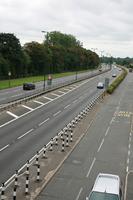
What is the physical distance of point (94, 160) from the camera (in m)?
27.1

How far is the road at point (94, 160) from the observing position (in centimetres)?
2078

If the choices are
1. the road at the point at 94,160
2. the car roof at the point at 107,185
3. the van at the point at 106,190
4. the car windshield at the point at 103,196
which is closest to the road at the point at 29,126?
the road at the point at 94,160

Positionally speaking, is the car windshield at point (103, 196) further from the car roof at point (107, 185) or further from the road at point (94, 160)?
the road at point (94, 160)

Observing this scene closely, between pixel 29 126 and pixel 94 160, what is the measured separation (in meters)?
12.3

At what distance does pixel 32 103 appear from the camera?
183 ft

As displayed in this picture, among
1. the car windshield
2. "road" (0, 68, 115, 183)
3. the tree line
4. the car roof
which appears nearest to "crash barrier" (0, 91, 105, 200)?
"road" (0, 68, 115, 183)

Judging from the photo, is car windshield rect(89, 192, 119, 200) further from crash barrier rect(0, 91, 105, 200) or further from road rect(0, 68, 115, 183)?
road rect(0, 68, 115, 183)

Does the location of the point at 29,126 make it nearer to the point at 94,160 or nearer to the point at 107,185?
the point at 94,160

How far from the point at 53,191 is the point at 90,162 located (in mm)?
6345

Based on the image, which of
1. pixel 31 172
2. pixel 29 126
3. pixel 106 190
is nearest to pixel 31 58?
pixel 29 126

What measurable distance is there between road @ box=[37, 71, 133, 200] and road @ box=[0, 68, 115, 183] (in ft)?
8.91

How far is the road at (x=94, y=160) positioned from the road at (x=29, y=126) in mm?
2714

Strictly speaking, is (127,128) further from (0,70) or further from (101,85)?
(0,70)

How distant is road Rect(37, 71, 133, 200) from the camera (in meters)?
20.8
